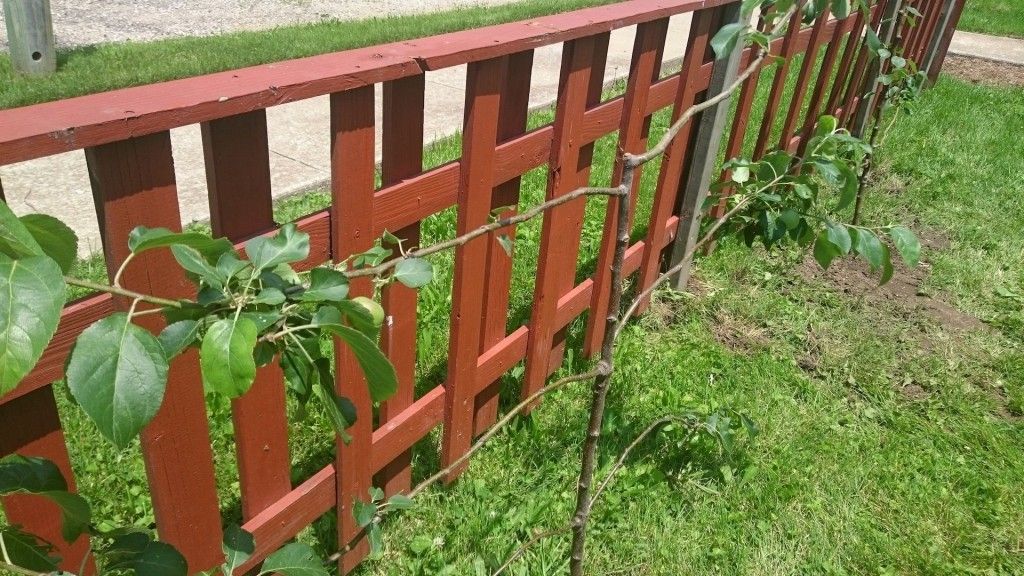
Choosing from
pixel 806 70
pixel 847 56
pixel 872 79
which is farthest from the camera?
pixel 872 79

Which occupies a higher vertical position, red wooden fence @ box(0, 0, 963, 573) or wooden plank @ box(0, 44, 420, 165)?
wooden plank @ box(0, 44, 420, 165)

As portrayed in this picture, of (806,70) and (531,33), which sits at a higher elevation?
(531,33)

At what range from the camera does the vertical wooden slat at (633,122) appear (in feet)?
7.51

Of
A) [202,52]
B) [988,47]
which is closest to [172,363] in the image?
[202,52]

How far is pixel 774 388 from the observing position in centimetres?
277

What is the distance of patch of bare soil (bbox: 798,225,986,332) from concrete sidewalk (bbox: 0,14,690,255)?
216 cm

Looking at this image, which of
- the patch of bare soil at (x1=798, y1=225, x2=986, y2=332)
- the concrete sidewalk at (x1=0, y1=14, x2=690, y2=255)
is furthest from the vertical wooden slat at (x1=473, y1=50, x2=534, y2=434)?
the patch of bare soil at (x1=798, y1=225, x2=986, y2=332)

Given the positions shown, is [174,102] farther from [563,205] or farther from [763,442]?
[763,442]

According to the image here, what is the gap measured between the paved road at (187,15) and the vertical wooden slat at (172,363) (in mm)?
5772

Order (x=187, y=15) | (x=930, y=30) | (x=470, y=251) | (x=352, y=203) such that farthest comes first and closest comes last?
(x=187, y=15) → (x=930, y=30) → (x=470, y=251) → (x=352, y=203)

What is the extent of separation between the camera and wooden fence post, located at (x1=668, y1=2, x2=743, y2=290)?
2.77 metres

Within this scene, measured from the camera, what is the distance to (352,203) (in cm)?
151

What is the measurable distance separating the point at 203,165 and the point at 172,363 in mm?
3001

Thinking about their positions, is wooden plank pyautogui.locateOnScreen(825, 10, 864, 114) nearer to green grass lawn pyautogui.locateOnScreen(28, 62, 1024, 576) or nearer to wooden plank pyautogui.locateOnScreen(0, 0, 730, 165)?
green grass lawn pyautogui.locateOnScreen(28, 62, 1024, 576)
